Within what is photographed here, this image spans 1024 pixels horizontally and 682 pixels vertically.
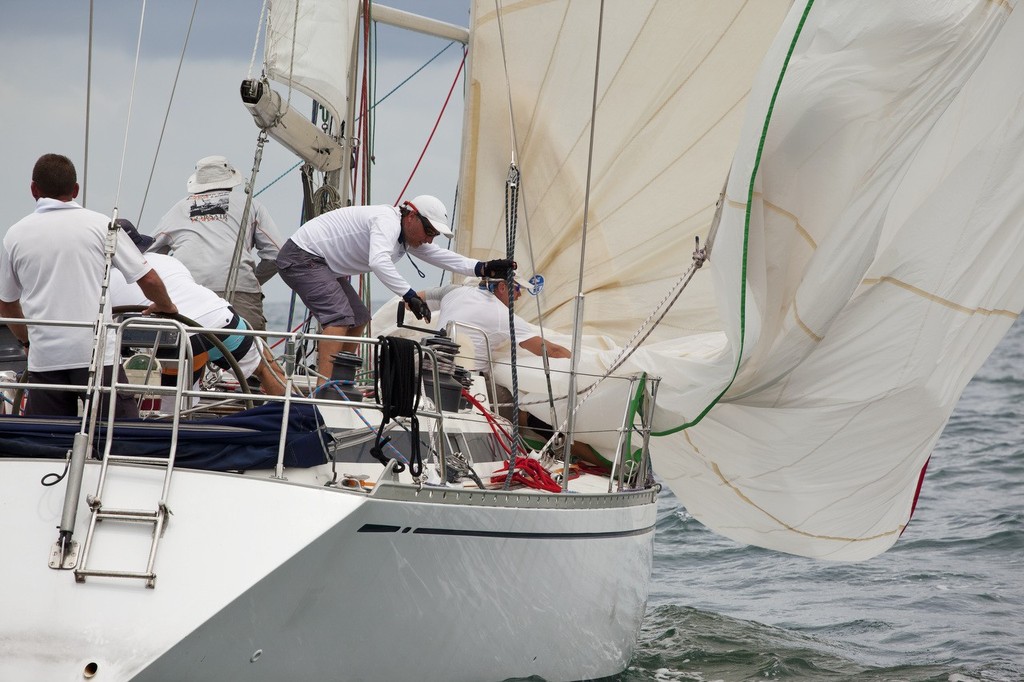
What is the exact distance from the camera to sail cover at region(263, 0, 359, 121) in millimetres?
7008

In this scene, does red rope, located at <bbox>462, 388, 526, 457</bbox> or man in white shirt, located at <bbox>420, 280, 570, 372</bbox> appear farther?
man in white shirt, located at <bbox>420, 280, 570, 372</bbox>

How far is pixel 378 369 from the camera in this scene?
367 centimetres

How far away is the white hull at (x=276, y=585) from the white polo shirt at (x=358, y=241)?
2054 millimetres

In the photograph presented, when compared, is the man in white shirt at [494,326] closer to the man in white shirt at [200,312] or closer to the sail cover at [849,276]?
the sail cover at [849,276]

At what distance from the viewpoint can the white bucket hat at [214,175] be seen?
6602 mm

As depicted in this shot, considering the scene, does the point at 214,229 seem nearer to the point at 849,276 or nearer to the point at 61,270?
the point at 61,270

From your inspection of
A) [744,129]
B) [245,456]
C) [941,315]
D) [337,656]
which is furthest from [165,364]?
[941,315]

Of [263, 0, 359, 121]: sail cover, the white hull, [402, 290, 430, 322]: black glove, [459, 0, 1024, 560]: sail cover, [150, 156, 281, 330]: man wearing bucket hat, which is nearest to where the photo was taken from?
the white hull

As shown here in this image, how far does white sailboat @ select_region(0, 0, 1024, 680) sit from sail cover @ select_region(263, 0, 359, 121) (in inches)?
1.0

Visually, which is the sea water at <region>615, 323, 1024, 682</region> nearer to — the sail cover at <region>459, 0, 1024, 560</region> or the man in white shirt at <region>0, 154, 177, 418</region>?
the sail cover at <region>459, 0, 1024, 560</region>

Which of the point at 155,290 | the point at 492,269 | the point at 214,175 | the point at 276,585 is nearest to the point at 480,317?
the point at 492,269

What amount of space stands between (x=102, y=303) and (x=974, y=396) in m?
16.4

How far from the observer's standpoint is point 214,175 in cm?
661

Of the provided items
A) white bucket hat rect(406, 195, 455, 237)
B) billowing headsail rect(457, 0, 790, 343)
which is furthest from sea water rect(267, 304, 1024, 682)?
white bucket hat rect(406, 195, 455, 237)
